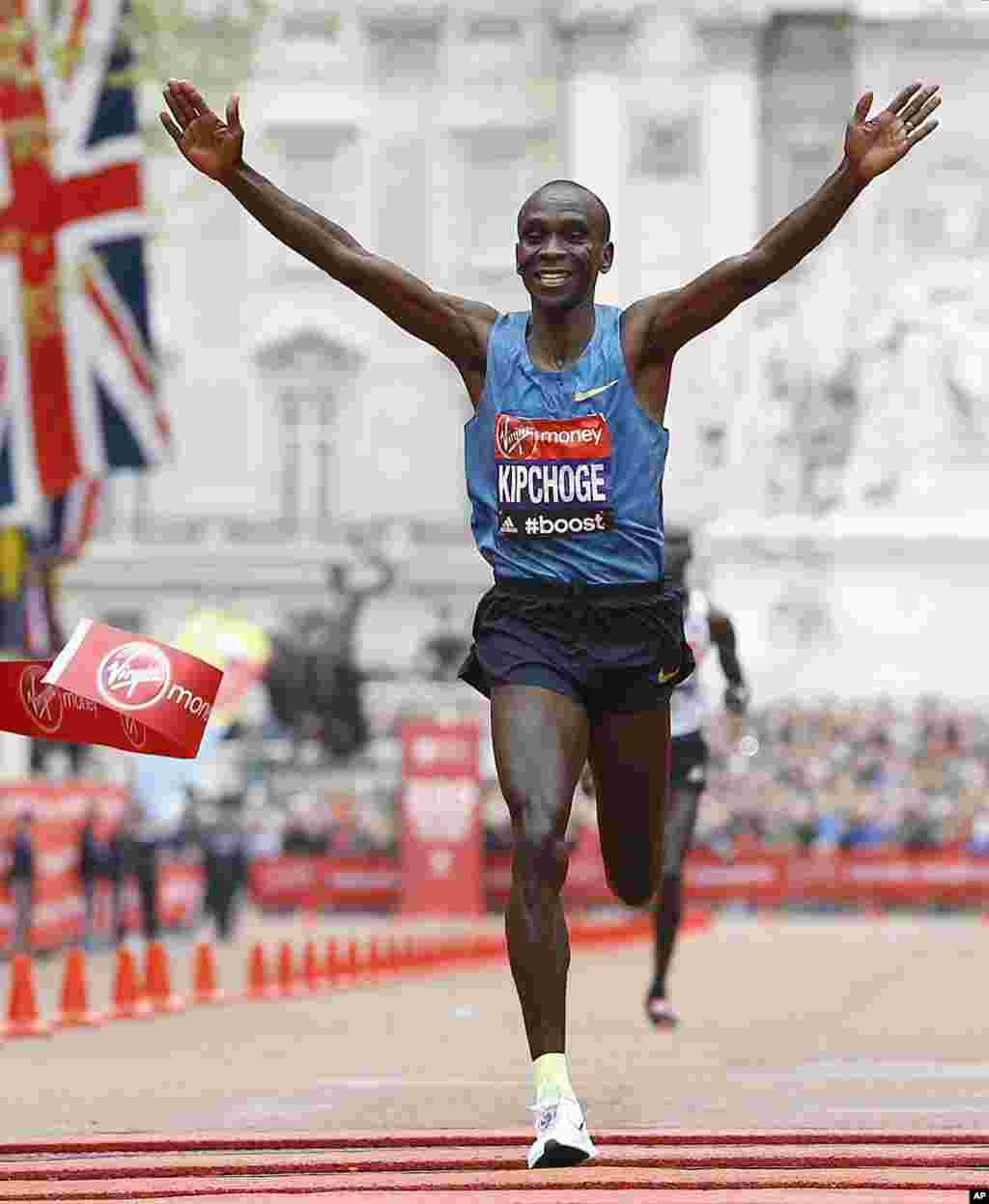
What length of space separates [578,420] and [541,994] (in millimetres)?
1305

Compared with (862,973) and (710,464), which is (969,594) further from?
(862,973)

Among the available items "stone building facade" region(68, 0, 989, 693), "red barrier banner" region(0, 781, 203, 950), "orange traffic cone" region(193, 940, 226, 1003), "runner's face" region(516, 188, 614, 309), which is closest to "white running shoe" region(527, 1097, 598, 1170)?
"runner's face" region(516, 188, 614, 309)

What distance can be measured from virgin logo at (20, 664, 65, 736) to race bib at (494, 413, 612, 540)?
1286mm

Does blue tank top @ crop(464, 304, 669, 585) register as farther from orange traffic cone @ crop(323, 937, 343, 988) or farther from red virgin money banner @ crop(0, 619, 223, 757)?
orange traffic cone @ crop(323, 937, 343, 988)

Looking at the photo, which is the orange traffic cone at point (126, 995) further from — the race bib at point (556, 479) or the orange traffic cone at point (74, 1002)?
the race bib at point (556, 479)

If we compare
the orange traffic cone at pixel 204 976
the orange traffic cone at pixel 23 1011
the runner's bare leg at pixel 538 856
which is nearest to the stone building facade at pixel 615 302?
the orange traffic cone at pixel 204 976

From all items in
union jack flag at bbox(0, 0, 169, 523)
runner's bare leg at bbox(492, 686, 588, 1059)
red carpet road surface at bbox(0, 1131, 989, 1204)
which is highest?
union jack flag at bbox(0, 0, 169, 523)

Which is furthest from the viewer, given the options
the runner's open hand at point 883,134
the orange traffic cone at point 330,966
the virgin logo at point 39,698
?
the orange traffic cone at point 330,966

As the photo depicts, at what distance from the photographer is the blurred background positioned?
44312 millimetres

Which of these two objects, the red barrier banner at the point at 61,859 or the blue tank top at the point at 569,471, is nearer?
the blue tank top at the point at 569,471

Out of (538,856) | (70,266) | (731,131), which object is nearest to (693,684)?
(538,856)

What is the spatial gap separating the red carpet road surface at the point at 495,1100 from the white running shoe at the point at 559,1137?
6cm

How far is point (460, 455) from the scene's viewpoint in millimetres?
74000

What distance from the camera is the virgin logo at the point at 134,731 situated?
8.25 metres
